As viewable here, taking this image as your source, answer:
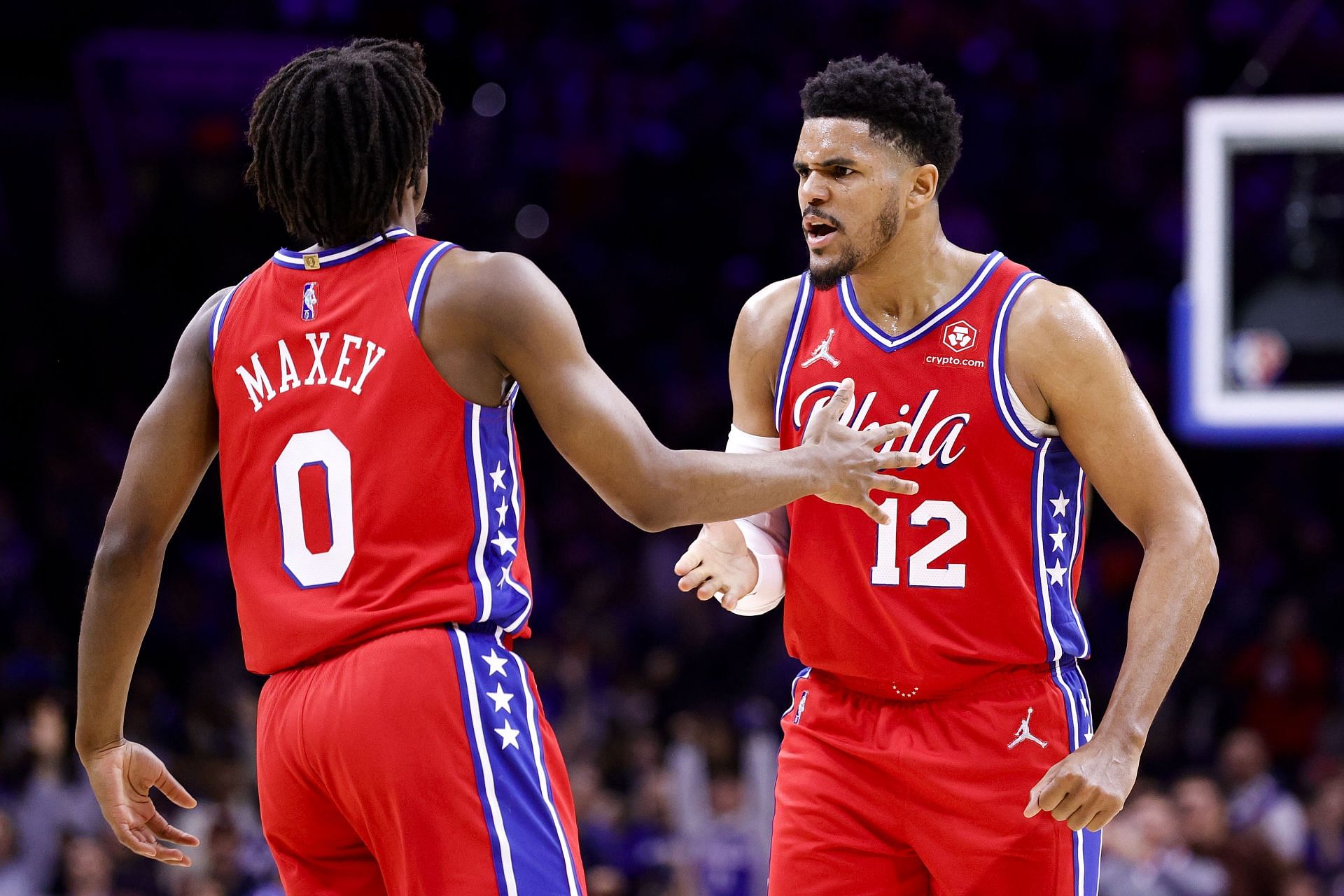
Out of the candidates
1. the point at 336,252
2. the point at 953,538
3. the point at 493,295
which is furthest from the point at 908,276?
the point at 336,252

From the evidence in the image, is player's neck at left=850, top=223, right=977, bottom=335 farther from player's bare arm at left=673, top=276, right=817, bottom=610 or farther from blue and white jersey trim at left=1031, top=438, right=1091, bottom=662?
blue and white jersey trim at left=1031, top=438, right=1091, bottom=662

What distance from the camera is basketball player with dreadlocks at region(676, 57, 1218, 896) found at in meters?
3.42

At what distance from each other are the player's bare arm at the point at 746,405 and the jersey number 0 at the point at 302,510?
104 centimetres

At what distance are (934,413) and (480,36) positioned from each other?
9603mm

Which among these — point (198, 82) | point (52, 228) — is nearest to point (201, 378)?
point (198, 82)

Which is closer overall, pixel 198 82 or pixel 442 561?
pixel 442 561

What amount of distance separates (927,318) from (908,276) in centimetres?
15

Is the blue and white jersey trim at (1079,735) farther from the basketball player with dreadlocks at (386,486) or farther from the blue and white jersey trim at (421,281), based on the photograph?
the blue and white jersey trim at (421,281)

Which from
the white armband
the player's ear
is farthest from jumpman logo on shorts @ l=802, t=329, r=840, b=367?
the player's ear

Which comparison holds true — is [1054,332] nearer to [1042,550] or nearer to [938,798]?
[1042,550]

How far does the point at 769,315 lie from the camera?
12.8 ft

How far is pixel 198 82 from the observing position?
39.7ft

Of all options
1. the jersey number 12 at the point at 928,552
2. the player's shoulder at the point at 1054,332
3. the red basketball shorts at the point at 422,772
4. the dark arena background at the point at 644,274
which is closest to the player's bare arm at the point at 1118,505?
the player's shoulder at the point at 1054,332

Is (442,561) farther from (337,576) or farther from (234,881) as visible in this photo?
(234,881)
